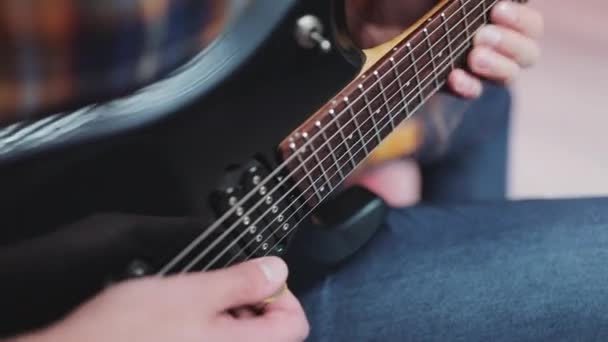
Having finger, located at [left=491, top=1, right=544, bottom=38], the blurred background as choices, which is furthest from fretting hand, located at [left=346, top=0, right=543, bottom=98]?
the blurred background

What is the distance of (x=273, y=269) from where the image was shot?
17.9 inches

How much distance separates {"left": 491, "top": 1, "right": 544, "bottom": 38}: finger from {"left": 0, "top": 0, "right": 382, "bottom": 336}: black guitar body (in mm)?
208

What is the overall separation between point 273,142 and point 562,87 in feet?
3.29

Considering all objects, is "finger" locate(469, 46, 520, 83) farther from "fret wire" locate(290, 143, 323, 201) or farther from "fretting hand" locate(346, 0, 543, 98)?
"fret wire" locate(290, 143, 323, 201)

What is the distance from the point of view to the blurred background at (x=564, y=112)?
1203mm

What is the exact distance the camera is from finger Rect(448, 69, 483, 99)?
65cm

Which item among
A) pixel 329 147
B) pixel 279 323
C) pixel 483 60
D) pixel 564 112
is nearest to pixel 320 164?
pixel 329 147

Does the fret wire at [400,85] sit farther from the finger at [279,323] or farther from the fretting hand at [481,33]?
the finger at [279,323]

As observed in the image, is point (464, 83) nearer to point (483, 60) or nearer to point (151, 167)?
point (483, 60)

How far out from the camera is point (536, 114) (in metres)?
1.30

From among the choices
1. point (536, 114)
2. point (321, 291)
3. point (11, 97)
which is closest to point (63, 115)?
point (11, 97)

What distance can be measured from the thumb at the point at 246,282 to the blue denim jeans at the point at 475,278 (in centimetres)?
13

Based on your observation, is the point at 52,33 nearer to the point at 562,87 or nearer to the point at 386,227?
the point at 386,227

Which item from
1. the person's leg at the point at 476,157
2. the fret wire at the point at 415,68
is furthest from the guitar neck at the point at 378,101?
the person's leg at the point at 476,157
